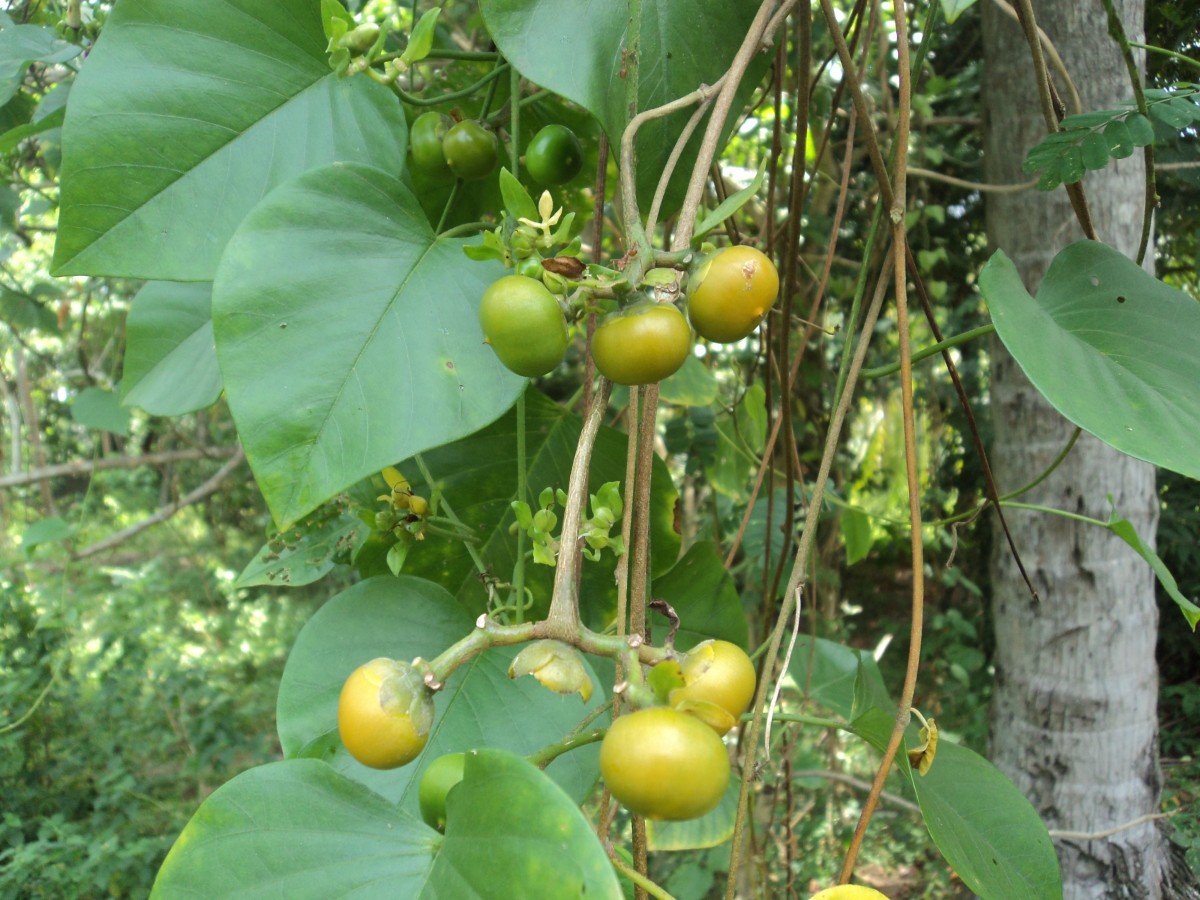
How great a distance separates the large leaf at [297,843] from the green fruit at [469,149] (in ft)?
1.29

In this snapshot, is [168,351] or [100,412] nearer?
[168,351]

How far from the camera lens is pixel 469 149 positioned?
57 centimetres

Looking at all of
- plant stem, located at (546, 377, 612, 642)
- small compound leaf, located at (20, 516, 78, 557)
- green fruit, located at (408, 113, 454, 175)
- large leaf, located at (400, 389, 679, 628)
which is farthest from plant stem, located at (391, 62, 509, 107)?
small compound leaf, located at (20, 516, 78, 557)

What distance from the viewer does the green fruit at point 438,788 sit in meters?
0.36

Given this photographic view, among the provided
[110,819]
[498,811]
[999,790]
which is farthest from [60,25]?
[110,819]

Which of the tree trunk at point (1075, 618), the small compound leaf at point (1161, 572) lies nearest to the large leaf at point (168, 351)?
the small compound leaf at point (1161, 572)

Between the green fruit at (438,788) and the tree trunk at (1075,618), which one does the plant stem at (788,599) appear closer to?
the green fruit at (438,788)

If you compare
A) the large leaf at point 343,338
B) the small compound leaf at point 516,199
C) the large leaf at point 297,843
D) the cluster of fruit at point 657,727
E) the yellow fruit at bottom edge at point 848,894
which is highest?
the small compound leaf at point 516,199

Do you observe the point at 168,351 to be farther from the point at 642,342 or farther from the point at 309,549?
the point at 642,342

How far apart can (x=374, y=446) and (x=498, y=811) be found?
0.59 feet

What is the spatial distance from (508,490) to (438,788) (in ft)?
1.09

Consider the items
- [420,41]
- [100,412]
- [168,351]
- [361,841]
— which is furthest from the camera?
[100,412]

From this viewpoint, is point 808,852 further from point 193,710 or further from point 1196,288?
point 193,710

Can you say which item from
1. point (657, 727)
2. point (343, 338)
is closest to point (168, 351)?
point (343, 338)
